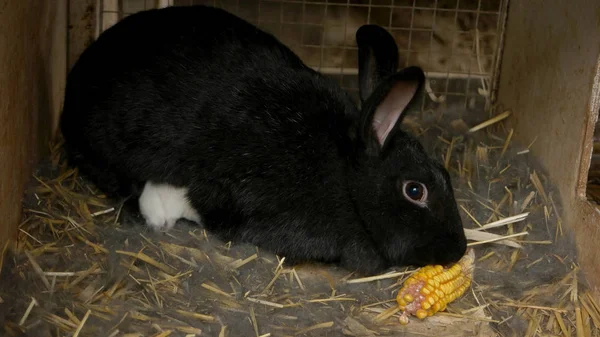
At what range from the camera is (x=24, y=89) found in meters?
3.43

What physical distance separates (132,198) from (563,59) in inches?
78.8

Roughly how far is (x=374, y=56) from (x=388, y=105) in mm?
459

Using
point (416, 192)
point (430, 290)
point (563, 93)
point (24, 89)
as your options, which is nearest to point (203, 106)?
point (24, 89)

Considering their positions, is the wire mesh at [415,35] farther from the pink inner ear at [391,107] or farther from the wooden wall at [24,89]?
the pink inner ear at [391,107]

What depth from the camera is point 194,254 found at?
339 centimetres

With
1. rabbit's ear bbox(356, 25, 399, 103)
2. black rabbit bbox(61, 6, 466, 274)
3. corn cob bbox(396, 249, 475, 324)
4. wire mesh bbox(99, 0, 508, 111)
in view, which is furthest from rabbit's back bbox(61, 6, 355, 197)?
wire mesh bbox(99, 0, 508, 111)

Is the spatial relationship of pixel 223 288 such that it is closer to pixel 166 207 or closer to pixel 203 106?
pixel 166 207

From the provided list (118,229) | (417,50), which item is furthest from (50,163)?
(417,50)

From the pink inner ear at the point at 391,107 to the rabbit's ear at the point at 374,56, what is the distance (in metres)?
0.29

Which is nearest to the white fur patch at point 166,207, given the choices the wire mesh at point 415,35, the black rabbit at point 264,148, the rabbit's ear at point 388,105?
the black rabbit at point 264,148

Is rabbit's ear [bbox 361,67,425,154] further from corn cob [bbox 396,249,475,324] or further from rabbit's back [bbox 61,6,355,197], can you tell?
corn cob [bbox 396,249,475,324]

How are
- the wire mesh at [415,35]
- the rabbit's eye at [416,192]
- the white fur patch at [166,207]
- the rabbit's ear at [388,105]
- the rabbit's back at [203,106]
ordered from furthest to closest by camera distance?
the wire mesh at [415,35], the white fur patch at [166,207], the rabbit's back at [203,106], the rabbit's eye at [416,192], the rabbit's ear at [388,105]

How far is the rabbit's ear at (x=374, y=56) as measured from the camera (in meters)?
3.53

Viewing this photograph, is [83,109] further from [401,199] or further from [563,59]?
[563,59]
